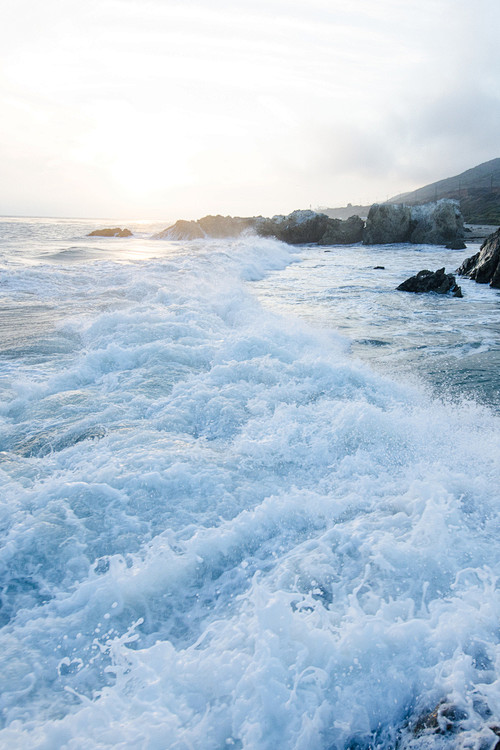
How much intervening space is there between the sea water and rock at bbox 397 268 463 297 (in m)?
8.90

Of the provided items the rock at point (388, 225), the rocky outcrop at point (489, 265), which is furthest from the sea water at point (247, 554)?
the rock at point (388, 225)

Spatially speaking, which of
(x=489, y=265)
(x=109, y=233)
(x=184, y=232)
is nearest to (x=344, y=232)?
(x=184, y=232)

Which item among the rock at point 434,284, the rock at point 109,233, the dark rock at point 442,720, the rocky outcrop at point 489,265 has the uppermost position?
the rock at point 109,233

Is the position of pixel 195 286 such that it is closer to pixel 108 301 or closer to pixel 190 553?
pixel 108 301

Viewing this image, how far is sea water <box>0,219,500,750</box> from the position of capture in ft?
6.53

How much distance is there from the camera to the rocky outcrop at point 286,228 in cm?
4588

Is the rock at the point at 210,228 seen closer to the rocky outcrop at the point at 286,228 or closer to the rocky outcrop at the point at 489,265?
the rocky outcrop at the point at 286,228

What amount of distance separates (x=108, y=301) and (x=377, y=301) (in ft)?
28.1

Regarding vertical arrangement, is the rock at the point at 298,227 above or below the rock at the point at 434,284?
above

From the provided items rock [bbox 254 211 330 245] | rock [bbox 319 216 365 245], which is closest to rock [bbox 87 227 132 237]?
rock [bbox 254 211 330 245]

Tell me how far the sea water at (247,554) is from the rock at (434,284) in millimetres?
8895

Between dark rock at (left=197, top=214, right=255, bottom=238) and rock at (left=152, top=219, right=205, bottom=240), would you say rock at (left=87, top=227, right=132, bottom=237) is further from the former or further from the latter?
dark rock at (left=197, top=214, right=255, bottom=238)

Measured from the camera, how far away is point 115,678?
2.18m

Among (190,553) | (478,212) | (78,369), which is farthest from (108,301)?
(478,212)
